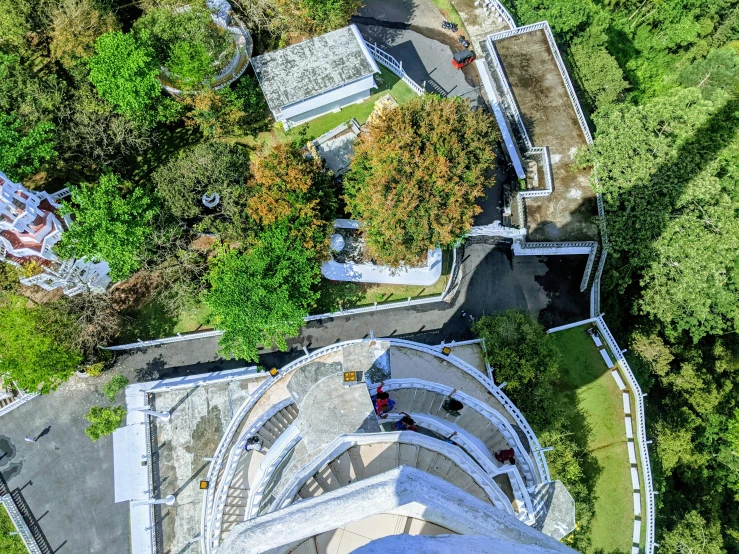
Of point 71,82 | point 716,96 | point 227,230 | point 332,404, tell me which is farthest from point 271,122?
point 716,96

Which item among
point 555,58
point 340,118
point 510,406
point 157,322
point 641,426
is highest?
point 555,58

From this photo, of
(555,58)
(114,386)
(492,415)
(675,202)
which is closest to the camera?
(492,415)

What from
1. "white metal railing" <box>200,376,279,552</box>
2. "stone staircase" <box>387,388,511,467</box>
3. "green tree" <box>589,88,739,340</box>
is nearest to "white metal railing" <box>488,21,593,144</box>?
"green tree" <box>589,88,739,340</box>

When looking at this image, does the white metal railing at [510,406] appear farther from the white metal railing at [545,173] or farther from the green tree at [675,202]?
the white metal railing at [545,173]

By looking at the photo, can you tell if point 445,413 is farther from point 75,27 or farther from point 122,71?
point 75,27

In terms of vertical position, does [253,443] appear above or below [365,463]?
below

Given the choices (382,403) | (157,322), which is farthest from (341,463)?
(157,322)

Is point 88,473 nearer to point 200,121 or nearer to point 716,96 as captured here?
point 200,121

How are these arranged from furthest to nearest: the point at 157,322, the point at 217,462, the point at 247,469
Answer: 1. the point at 157,322
2. the point at 247,469
3. the point at 217,462
